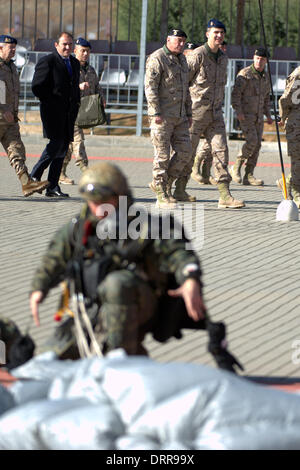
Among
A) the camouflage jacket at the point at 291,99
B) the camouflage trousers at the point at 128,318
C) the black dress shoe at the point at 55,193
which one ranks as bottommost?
the black dress shoe at the point at 55,193

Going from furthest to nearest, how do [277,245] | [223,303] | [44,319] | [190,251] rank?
[277,245]
[223,303]
[44,319]
[190,251]

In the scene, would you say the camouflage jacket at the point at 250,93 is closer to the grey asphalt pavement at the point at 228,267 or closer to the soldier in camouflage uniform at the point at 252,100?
the soldier in camouflage uniform at the point at 252,100

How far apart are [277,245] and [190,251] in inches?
188

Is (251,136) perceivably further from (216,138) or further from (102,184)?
(102,184)

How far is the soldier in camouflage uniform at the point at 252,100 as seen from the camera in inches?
559

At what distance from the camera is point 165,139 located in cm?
1175

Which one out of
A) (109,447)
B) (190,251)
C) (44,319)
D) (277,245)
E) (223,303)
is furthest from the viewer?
(277,245)

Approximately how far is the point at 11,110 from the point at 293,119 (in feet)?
10.9

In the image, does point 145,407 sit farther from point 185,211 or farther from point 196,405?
point 185,211

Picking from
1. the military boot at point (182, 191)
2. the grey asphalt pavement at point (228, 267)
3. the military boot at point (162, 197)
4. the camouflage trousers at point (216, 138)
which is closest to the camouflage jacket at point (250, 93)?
the grey asphalt pavement at point (228, 267)

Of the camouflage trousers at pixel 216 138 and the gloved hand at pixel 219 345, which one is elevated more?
the camouflage trousers at pixel 216 138

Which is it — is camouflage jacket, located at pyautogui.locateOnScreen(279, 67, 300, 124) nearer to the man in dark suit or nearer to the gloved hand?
the man in dark suit

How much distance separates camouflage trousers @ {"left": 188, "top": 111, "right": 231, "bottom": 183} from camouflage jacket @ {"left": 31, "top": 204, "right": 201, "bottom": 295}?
7.01 meters

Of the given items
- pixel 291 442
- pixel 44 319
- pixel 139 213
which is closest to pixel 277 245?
pixel 44 319
